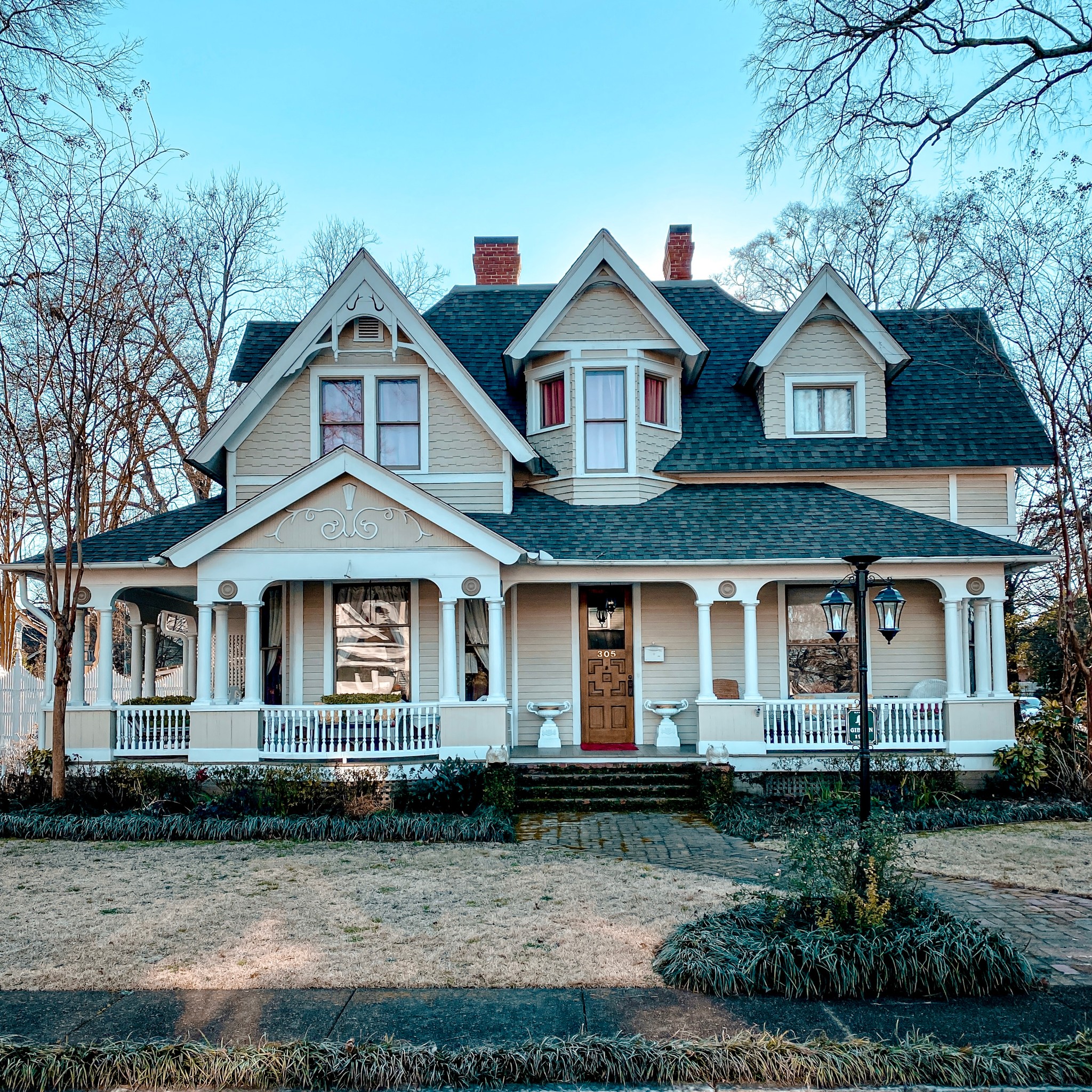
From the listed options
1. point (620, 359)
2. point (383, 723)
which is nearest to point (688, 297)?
point (620, 359)

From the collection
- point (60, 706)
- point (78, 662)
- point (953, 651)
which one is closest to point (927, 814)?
point (953, 651)

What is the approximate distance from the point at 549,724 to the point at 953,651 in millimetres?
6181

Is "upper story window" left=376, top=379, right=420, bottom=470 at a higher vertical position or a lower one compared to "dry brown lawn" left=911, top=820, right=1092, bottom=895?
higher

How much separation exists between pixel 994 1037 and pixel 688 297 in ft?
51.3

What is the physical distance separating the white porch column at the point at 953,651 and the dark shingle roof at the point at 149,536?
11.1 m

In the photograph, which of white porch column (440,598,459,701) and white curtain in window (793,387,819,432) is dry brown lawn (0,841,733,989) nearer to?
white porch column (440,598,459,701)

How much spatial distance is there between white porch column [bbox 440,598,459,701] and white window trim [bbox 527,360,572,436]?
4.08 meters

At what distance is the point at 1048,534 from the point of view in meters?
16.6

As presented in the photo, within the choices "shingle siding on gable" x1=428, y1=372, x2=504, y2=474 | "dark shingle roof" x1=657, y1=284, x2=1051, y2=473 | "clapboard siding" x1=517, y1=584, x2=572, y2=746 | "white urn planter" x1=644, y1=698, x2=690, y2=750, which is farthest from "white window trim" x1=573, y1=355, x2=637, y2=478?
"white urn planter" x1=644, y1=698, x2=690, y2=750

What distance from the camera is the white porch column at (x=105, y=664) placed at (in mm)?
13328

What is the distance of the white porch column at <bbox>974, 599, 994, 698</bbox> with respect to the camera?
45.2 feet

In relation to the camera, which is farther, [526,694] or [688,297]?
[688,297]

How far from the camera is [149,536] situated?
14.2 metres

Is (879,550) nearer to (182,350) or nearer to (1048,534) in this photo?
(1048,534)
